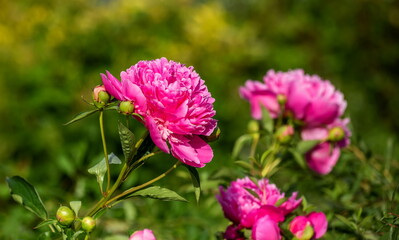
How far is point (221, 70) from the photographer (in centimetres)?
303

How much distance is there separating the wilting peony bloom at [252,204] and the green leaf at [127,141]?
0.61 ft

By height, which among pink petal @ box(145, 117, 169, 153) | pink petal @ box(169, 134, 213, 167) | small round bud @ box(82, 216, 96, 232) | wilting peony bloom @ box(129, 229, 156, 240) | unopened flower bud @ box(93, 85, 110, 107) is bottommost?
wilting peony bloom @ box(129, 229, 156, 240)

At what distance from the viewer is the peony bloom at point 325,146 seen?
0.99 meters

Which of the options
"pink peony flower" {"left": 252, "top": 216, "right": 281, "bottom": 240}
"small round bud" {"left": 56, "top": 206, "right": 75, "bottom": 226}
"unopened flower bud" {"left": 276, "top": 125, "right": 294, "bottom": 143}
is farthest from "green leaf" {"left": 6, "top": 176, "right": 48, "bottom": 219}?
"unopened flower bud" {"left": 276, "top": 125, "right": 294, "bottom": 143}

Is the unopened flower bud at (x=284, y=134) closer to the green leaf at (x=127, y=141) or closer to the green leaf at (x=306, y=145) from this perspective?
the green leaf at (x=306, y=145)

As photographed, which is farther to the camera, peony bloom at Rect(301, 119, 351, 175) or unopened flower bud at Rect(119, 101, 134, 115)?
peony bloom at Rect(301, 119, 351, 175)

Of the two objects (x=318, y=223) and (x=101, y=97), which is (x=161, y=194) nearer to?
(x=101, y=97)

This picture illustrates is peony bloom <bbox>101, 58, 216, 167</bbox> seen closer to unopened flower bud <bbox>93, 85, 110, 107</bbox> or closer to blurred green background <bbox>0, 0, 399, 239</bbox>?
unopened flower bud <bbox>93, 85, 110, 107</bbox>

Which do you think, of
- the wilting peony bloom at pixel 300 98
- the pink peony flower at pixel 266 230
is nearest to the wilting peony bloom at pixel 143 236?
the pink peony flower at pixel 266 230

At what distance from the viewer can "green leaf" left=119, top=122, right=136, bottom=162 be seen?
60 centimetres

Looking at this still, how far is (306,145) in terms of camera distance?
0.96m

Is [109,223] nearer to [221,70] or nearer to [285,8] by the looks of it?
[221,70]

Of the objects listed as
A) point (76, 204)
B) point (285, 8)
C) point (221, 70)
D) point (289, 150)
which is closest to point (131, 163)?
point (76, 204)

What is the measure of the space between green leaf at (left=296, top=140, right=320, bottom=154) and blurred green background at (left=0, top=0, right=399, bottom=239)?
0.16m
